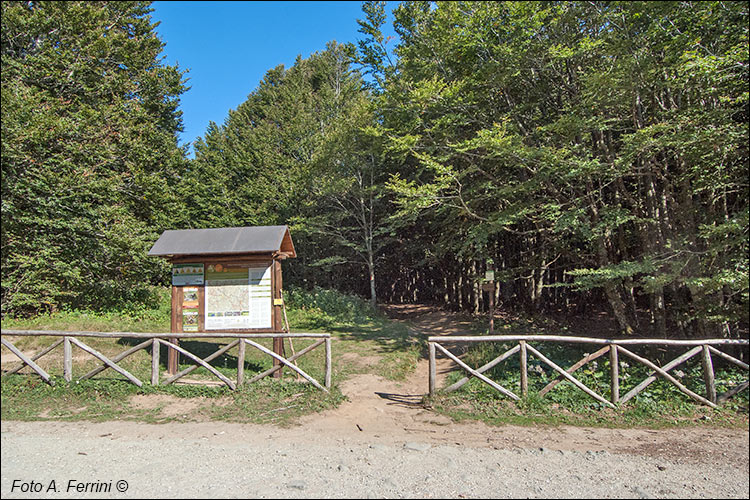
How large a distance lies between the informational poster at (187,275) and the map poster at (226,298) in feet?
0.45

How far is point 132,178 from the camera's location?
759cm

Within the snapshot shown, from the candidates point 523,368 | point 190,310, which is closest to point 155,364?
point 190,310

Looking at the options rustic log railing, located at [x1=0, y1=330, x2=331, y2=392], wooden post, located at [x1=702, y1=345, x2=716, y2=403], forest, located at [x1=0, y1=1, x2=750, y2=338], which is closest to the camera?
forest, located at [x1=0, y1=1, x2=750, y2=338]

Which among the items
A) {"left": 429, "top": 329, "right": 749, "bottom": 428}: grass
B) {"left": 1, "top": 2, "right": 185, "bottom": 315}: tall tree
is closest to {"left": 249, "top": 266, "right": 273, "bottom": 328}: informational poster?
→ {"left": 1, "top": 2, "right": 185, "bottom": 315}: tall tree

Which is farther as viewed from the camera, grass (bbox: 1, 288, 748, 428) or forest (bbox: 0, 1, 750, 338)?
grass (bbox: 1, 288, 748, 428)

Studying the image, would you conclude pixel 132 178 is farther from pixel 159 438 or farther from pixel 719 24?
pixel 719 24

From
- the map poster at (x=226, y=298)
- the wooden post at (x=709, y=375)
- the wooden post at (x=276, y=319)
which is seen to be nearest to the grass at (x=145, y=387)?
the wooden post at (x=276, y=319)

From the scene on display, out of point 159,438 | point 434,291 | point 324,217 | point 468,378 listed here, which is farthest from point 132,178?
point 434,291

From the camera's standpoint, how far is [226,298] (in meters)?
6.16

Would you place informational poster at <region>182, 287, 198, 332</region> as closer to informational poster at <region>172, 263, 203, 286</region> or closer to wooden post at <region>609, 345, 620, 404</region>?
informational poster at <region>172, 263, 203, 286</region>

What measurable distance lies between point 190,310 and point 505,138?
6468 mm

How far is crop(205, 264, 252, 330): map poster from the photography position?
608cm

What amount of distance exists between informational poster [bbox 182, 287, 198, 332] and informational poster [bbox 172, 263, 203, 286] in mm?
146

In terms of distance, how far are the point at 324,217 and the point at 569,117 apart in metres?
11.2
